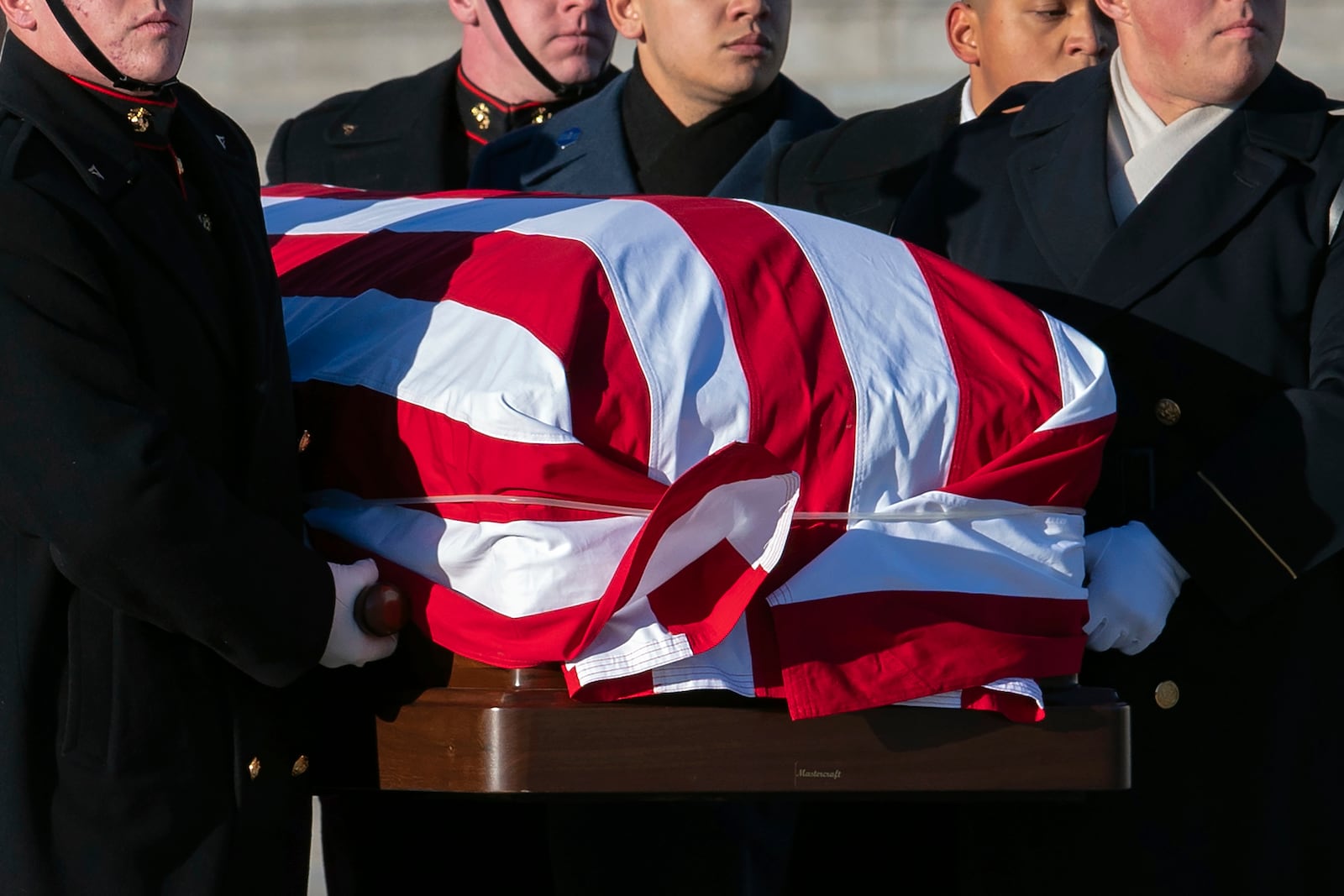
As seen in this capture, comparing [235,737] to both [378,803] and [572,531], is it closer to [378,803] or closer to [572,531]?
[572,531]

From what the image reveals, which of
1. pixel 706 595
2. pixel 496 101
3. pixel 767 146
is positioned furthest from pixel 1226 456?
pixel 496 101

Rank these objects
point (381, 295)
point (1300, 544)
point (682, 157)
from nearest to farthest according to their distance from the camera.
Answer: point (381, 295), point (1300, 544), point (682, 157)

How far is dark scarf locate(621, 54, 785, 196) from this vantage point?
11.3ft

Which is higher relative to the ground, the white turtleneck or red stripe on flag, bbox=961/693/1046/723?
the white turtleneck

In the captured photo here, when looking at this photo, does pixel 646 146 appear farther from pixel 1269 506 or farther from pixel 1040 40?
pixel 1269 506

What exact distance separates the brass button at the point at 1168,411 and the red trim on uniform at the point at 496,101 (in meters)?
1.90

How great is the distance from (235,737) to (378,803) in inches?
27.0

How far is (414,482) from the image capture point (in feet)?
6.93

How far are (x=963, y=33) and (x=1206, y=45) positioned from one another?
1.32m

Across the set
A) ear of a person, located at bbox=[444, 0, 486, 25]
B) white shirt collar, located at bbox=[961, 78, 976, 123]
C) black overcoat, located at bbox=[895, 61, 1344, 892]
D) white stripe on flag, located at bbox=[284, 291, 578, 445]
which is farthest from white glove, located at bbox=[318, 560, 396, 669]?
ear of a person, located at bbox=[444, 0, 486, 25]

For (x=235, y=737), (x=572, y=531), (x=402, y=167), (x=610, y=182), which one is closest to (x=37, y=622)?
(x=235, y=737)

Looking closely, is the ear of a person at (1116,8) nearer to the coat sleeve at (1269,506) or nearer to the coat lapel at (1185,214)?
the coat lapel at (1185,214)

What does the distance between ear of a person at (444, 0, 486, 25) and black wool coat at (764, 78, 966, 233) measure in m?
1.13

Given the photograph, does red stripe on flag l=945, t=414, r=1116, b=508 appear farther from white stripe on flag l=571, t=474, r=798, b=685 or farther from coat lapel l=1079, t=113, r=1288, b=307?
coat lapel l=1079, t=113, r=1288, b=307
